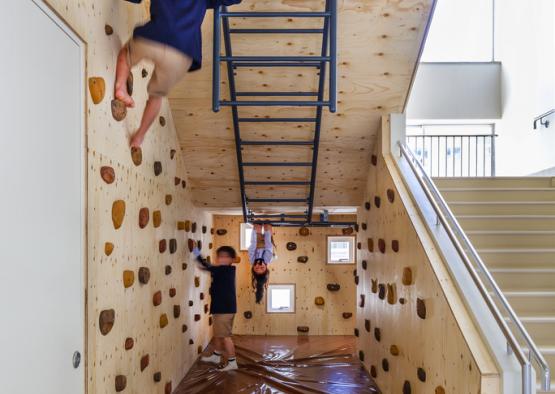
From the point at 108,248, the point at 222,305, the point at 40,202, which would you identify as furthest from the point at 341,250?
the point at 40,202

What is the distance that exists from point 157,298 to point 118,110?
1459 mm

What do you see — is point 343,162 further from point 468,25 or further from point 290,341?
point 468,25

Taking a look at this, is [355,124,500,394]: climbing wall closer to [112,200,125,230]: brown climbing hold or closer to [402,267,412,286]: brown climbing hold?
[402,267,412,286]: brown climbing hold

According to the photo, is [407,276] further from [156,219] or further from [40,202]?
[40,202]

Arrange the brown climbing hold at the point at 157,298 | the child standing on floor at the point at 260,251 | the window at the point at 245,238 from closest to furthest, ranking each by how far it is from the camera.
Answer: the brown climbing hold at the point at 157,298 < the child standing on floor at the point at 260,251 < the window at the point at 245,238

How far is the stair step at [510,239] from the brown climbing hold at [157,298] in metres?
2.42

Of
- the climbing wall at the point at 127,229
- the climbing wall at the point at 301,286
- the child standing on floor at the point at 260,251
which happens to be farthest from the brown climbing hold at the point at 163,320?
the climbing wall at the point at 301,286

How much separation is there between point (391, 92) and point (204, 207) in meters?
2.33

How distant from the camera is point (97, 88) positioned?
215 cm

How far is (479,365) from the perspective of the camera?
75.1 inches

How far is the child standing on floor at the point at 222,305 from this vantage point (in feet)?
15.5

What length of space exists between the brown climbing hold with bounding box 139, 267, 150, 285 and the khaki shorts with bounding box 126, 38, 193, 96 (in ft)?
4.02

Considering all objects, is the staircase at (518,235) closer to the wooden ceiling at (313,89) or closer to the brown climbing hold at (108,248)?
the wooden ceiling at (313,89)

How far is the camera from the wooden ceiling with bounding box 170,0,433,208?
323 cm
